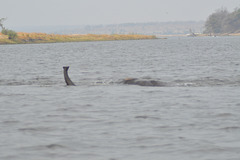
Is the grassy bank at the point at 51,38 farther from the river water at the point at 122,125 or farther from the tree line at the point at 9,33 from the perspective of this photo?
the river water at the point at 122,125

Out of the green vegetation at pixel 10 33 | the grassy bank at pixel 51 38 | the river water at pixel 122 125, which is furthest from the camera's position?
the grassy bank at pixel 51 38

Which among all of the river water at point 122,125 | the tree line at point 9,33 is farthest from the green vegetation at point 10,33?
the river water at point 122,125

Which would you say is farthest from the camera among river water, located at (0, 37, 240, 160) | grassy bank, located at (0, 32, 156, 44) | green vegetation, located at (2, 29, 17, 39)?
grassy bank, located at (0, 32, 156, 44)

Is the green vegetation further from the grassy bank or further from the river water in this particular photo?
the river water

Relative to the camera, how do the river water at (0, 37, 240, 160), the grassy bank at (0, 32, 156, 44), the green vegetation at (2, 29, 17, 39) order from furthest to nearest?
the grassy bank at (0, 32, 156, 44), the green vegetation at (2, 29, 17, 39), the river water at (0, 37, 240, 160)

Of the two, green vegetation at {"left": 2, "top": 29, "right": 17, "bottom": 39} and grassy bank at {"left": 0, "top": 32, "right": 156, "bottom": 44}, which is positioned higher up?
green vegetation at {"left": 2, "top": 29, "right": 17, "bottom": 39}

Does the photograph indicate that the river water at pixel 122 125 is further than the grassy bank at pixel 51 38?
No

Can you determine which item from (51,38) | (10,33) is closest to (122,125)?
(10,33)

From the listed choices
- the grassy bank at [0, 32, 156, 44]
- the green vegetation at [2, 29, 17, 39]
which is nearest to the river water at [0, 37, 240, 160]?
the green vegetation at [2, 29, 17, 39]


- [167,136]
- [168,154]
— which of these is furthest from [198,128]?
[168,154]

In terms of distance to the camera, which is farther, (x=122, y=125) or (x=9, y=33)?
(x=9, y=33)

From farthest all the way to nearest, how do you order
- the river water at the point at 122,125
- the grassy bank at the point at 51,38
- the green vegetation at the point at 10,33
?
the grassy bank at the point at 51,38
the green vegetation at the point at 10,33
the river water at the point at 122,125

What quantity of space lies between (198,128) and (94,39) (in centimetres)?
14491

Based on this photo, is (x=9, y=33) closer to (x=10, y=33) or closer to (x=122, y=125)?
(x=10, y=33)
